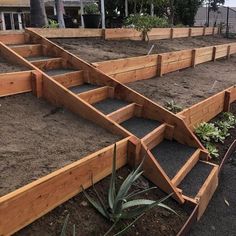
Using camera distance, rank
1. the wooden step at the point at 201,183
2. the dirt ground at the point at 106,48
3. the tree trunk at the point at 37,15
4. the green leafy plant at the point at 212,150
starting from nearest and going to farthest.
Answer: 1. the wooden step at the point at 201,183
2. the green leafy plant at the point at 212,150
3. the dirt ground at the point at 106,48
4. the tree trunk at the point at 37,15

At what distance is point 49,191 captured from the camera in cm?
268

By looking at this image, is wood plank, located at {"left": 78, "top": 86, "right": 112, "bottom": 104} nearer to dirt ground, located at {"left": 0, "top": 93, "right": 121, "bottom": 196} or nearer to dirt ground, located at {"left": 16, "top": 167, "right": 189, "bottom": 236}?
dirt ground, located at {"left": 0, "top": 93, "right": 121, "bottom": 196}

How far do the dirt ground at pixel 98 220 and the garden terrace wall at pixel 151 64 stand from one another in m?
2.74

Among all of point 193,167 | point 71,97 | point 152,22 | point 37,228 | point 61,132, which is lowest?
point 193,167

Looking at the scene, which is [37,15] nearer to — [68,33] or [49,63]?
[68,33]

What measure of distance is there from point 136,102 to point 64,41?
10.3 feet

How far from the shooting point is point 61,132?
12.2 ft

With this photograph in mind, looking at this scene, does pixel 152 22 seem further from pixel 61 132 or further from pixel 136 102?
pixel 61 132

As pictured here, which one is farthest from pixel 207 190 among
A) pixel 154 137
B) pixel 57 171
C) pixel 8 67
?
pixel 8 67

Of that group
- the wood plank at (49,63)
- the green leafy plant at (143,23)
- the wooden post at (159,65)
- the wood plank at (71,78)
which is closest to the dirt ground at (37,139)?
the wood plank at (71,78)

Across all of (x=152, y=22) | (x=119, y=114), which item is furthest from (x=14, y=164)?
(x=152, y=22)

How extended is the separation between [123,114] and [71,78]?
110cm

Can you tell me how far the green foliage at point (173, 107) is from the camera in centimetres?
537

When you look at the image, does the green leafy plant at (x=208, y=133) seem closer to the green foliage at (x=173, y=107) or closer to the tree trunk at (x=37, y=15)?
the green foliage at (x=173, y=107)
